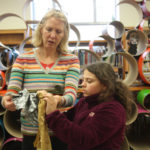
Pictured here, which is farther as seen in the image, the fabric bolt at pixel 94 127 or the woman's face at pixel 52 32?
the woman's face at pixel 52 32

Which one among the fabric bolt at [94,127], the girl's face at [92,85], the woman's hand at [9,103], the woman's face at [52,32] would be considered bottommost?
the fabric bolt at [94,127]

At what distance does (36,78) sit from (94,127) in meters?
0.39

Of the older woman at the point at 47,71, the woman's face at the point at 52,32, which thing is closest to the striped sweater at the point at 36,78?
the older woman at the point at 47,71

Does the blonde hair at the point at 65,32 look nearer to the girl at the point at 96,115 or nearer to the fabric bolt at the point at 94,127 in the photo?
the girl at the point at 96,115

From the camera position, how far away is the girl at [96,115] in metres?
0.64

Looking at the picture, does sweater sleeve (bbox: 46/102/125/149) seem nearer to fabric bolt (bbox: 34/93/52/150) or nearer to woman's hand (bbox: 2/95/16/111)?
fabric bolt (bbox: 34/93/52/150)

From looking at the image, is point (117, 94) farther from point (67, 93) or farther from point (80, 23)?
point (80, 23)

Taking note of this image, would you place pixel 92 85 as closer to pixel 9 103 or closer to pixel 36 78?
pixel 36 78

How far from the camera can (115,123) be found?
68 cm

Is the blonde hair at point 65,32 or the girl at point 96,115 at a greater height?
the blonde hair at point 65,32

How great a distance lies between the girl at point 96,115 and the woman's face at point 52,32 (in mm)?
238

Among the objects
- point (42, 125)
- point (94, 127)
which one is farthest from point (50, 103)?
point (94, 127)

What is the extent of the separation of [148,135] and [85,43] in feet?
5.57

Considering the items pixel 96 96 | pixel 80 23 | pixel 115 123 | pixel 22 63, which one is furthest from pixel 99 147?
pixel 80 23
